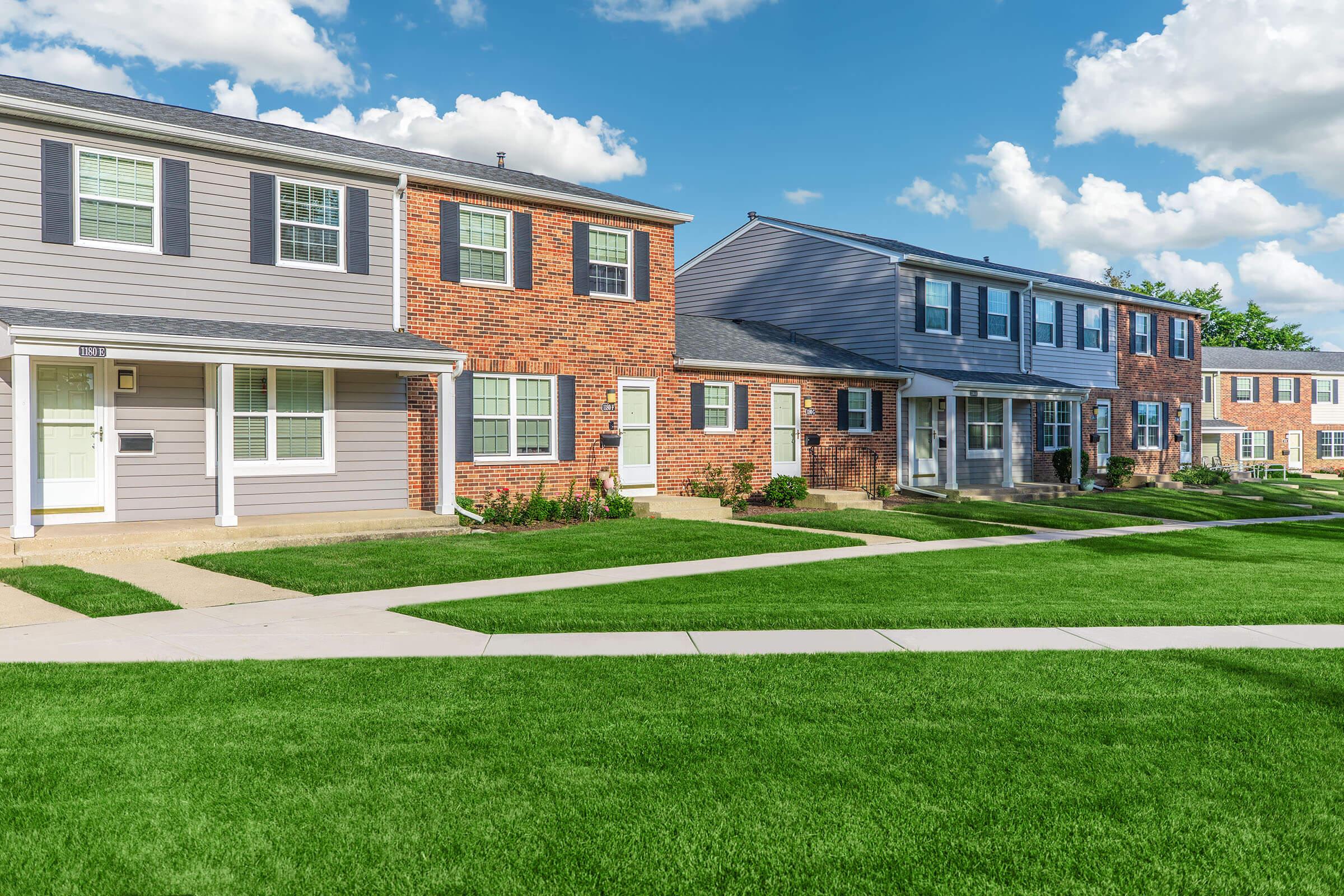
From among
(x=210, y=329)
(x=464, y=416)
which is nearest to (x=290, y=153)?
(x=210, y=329)

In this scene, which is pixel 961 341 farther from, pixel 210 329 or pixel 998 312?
pixel 210 329

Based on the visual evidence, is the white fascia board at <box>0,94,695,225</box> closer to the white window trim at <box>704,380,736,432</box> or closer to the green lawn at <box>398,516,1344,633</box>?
the white window trim at <box>704,380,736,432</box>

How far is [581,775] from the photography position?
4184 mm

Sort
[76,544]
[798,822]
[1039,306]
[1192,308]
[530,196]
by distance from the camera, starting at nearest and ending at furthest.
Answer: [798,822] < [76,544] < [530,196] < [1039,306] < [1192,308]

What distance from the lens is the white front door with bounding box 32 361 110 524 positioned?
39.5 feet

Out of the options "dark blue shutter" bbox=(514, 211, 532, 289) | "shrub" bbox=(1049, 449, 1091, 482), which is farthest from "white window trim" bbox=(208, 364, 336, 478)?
"shrub" bbox=(1049, 449, 1091, 482)

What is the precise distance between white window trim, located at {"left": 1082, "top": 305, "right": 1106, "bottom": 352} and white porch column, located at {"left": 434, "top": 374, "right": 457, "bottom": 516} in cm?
2046

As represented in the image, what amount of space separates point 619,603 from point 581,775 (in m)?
4.36

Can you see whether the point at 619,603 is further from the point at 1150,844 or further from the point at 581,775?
the point at 1150,844

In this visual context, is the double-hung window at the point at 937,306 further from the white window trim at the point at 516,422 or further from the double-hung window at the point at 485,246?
the double-hung window at the point at 485,246

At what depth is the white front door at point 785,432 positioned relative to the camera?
66.6 feet

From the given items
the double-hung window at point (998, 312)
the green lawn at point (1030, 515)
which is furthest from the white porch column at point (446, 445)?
the double-hung window at point (998, 312)

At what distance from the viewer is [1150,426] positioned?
30.6m

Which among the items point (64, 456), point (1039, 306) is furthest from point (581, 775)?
point (1039, 306)
